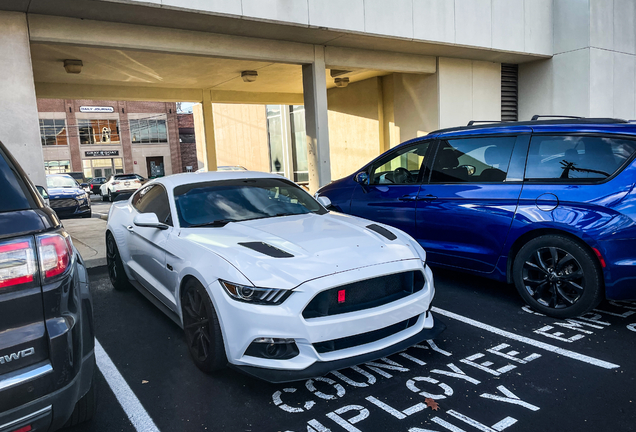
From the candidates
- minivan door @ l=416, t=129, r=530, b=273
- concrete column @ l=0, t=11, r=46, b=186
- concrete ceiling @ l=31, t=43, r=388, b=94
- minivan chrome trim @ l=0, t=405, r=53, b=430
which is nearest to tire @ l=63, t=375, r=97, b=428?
minivan chrome trim @ l=0, t=405, r=53, b=430

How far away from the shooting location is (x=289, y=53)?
10.7m

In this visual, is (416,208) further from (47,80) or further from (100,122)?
(100,122)

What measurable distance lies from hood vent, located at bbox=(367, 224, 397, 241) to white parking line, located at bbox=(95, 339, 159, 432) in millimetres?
2149

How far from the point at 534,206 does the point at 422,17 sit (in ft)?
24.8

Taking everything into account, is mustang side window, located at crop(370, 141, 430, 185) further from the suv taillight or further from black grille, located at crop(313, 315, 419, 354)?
the suv taillight

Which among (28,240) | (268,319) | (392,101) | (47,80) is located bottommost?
(268,319)

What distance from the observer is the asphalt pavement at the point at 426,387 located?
115 inches

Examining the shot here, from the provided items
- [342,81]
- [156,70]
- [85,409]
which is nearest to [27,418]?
[85,409]

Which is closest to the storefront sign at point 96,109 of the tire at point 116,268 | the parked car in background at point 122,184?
the parked car in background at point 122,184

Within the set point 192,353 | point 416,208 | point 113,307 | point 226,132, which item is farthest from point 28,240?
point 226,132

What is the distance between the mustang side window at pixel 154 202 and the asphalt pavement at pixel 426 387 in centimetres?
111

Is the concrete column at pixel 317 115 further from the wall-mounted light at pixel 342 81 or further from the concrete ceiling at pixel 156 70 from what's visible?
the wall-mounted light at pixel 342 81

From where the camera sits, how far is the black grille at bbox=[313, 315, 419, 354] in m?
3.13

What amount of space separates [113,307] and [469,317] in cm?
385
